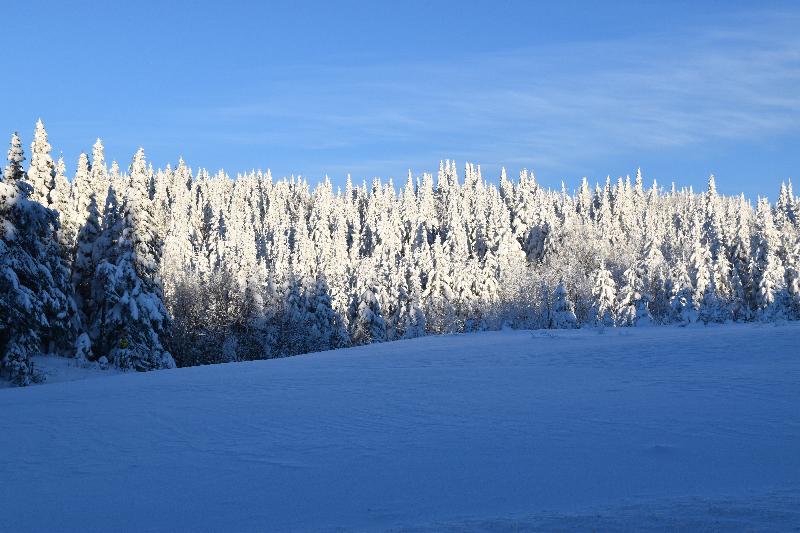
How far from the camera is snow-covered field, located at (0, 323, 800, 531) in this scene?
8.24 m

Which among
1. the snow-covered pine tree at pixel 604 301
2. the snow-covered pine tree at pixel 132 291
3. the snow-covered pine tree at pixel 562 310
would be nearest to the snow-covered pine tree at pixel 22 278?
the snow-covered pine tree at pixel 132 291

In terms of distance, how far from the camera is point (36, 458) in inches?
444

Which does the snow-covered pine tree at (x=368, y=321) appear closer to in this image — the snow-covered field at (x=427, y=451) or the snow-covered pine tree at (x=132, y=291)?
the snow-covered pine tree at (x=132, y=291)

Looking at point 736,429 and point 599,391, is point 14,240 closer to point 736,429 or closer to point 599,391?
point 599,391

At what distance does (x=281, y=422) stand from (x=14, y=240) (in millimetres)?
19815

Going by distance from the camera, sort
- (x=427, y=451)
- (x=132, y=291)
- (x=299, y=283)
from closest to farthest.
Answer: (x=427, y=451), (x=132, y=291), (x=299, y=283)

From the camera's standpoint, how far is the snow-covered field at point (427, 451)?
824 cm

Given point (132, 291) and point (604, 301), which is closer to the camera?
point (132, 291)

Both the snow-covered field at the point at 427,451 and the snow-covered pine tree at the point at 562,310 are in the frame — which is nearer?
the snow-covered field at the point at 427,451

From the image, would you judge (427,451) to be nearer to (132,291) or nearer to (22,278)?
(22,278)

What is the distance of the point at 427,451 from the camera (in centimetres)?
1077

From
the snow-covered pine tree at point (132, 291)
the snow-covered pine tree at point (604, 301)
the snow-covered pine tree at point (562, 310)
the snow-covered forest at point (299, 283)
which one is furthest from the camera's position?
the snow-covered pine tree at point (604, 301)

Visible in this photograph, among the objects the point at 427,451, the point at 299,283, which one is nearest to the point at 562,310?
the point at 299,283

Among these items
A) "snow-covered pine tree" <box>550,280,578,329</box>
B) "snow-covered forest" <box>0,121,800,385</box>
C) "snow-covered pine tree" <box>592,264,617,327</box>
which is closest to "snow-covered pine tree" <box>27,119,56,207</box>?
"snow-covered forest" <box>0,121,800,385</box>
